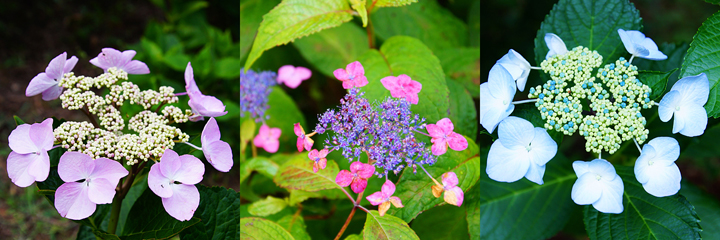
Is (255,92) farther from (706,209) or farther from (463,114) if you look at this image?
(706,209)

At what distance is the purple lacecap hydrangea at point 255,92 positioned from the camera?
1.14 metres

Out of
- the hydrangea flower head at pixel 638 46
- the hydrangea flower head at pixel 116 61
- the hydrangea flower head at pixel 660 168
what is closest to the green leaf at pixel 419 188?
the hydrangea flower head at pixel 660 168

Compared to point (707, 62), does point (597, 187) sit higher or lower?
lower

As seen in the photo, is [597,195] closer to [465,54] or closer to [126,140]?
[465,54]

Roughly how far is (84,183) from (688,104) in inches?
37.9

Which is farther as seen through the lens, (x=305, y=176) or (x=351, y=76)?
(x=305, y=176)

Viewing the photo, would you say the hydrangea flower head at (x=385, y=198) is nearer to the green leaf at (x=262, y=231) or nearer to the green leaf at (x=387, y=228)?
the green leaf at (x=387, y=228)

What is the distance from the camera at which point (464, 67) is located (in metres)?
1.20

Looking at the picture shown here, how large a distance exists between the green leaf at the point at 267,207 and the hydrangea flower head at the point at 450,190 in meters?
0.39

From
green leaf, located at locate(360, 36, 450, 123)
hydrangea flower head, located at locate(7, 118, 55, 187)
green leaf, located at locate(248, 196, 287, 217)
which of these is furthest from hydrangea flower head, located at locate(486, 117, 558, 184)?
hydrangea flower head, located at locate(7, 118, 55, 187)

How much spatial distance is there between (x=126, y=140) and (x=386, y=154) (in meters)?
0.41

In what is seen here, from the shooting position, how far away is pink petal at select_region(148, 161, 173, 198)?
72 cm

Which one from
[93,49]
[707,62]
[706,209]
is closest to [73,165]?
[707,62]

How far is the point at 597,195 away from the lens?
0.76 meters
